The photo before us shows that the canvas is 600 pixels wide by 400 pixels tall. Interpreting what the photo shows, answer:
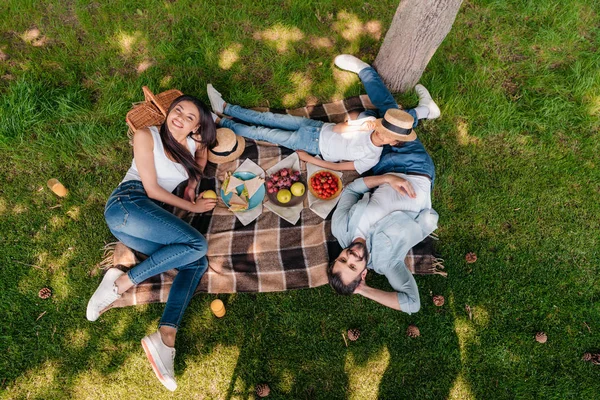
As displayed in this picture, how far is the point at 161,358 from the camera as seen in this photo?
3734mm

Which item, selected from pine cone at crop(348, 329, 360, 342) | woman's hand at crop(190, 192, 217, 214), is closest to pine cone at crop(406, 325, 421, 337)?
A: pine cone at crop(348, 329, 360, 342)

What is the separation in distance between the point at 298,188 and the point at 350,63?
211cm

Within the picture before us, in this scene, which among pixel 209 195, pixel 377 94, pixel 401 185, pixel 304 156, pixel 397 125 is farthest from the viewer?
pixel 377 94

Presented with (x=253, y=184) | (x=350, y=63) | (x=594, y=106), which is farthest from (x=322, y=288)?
(x=594, y=106)

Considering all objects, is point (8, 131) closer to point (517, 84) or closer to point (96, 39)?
point (96, 39)

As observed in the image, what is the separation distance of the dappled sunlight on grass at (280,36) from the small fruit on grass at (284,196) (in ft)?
7.87

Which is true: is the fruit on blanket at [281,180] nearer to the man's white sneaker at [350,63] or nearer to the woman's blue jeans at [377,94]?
the woman's blue jeans at [377,94]

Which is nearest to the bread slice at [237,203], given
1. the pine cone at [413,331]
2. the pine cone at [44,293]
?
the pine cone at [44,293]

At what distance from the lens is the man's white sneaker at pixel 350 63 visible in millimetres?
5066

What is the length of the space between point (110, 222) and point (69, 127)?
1.80m

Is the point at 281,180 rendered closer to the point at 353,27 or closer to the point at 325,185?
the point at 325,185

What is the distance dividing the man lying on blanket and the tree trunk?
1.09m

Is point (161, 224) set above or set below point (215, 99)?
below

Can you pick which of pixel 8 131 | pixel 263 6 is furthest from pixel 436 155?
pixel 8 131
